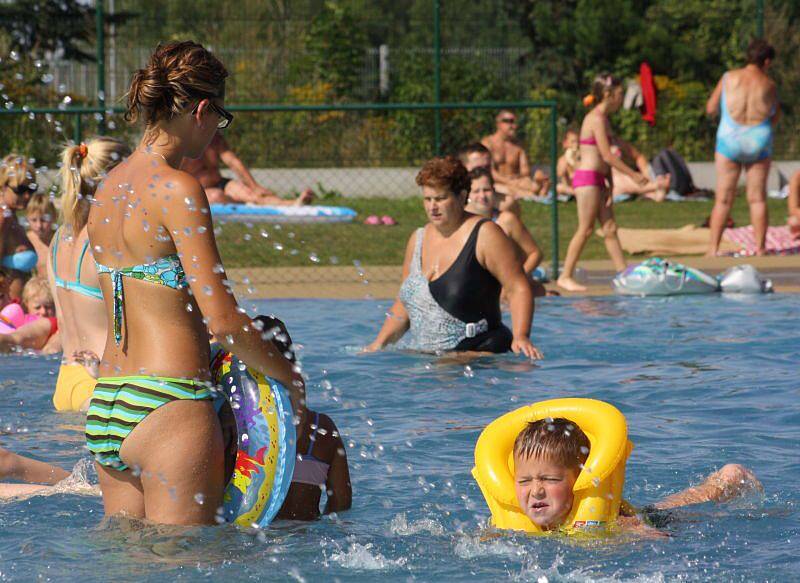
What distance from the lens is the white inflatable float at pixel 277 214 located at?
14.4 meters

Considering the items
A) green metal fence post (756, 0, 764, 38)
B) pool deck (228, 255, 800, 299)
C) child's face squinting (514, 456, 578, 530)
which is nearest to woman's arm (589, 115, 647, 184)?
pool deck (228, 255, 800, 299)

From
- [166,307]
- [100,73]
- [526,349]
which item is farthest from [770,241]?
[166,307]

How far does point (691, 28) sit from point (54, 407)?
22721mm

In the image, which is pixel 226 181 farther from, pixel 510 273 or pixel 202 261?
pixel 202 261

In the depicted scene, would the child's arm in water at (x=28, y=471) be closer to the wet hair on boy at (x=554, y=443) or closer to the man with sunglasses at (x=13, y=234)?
the wet hair on boy at (x=554, y=443)

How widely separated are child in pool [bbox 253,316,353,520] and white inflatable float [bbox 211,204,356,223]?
10.2 m

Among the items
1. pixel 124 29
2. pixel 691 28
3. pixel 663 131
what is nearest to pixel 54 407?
pixel 124 29

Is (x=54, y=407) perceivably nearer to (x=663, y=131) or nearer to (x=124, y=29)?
(x=124, y=29)

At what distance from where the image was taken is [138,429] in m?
3.63

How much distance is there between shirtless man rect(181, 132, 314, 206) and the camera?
13531 millimetres

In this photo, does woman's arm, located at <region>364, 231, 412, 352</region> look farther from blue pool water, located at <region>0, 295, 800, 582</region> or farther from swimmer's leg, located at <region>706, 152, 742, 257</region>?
swimmer's leg, located at <region>706, 152, 742, 257</region>

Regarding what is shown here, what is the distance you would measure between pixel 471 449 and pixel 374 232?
856cm

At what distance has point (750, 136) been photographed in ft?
39.9

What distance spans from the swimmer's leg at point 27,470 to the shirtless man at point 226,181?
27.5ft
